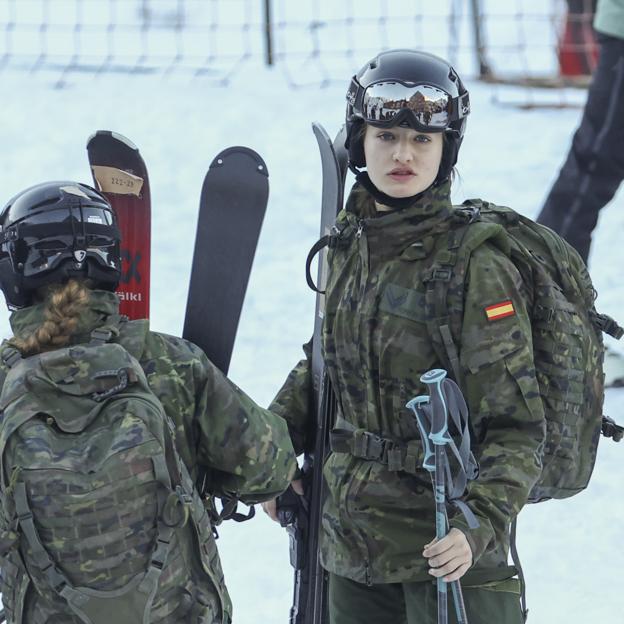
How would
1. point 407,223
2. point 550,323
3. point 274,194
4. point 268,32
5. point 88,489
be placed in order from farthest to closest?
point 268,32 → point 274,194 → point 407,223 → point 550,323 → point 88,489

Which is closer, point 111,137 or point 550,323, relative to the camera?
point 550,323

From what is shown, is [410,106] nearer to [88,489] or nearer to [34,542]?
[88,489]

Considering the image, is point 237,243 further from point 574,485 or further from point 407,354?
point 574,485

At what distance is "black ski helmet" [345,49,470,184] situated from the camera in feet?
10.3

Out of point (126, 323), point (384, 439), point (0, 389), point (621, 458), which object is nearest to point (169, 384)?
point (126, 323)

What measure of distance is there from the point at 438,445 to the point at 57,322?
858 millimetres

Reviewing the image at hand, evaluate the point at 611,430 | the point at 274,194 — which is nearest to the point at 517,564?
the point at 611,430

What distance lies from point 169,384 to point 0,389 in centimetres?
36

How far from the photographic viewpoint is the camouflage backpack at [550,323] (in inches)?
117

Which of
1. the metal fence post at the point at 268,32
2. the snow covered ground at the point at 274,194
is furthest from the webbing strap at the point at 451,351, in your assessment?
the metal fence post at the point at 268,32

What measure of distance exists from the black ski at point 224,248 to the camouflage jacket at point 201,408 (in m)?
0.47

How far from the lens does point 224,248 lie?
353 centimetres

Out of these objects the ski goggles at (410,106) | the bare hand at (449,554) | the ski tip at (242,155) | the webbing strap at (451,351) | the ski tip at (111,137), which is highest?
the ski goggles at (410,106)

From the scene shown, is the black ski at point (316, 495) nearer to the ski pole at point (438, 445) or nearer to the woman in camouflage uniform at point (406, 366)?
the woman in camouflage uniform at point (406, 366)
